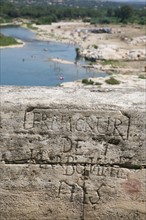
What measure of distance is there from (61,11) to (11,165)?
106351 millimetres

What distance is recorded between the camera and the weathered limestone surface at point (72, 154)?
3359 mm

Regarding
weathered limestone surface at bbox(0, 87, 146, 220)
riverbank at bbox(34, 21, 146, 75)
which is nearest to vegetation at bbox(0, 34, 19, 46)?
riverbank at bbox(34, 21, 146, 75)

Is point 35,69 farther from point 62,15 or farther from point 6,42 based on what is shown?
point 62,15

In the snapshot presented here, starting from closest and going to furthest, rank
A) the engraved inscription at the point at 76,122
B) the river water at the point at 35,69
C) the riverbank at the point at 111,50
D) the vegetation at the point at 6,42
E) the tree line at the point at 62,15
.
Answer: the engraved inscription at the point at 76,122 → the river water at the point at 35,69 → the riverbank at the point at 111,50 → the vegetation at the point at 6,42 → the tree line at the point at 62,15

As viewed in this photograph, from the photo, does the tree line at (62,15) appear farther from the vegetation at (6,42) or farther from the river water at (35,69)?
the river water at (35,69)

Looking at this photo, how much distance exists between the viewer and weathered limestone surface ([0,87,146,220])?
3.36 metres

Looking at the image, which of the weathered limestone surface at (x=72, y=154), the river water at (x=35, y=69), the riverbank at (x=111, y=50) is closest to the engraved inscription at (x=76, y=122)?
the weathered limestone surface at (x=72, y=154)

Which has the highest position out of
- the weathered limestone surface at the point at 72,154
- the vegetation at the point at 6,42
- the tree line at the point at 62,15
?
the weathered limestone surface at the point at 72,154

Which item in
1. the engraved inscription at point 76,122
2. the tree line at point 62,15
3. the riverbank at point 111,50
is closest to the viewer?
the engraved inscription at point 76,122

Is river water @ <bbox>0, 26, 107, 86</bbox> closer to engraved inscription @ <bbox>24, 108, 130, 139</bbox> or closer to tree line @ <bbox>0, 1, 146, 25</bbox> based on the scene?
engraved inscription @ <bbox>24, 108, 130, 139</bbox>

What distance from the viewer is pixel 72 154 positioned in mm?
3432

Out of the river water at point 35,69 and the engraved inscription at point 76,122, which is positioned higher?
the engraved inscription at point 76,122

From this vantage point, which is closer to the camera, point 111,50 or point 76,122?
point 76,122

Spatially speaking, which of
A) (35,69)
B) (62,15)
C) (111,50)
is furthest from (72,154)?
(62,15)
